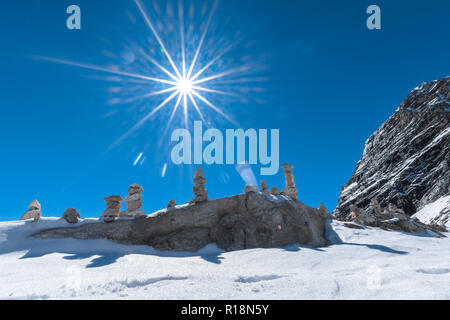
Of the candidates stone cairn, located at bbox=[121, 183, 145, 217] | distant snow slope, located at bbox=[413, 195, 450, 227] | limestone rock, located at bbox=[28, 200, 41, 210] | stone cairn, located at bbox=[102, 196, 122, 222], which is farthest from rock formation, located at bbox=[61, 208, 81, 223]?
distant snow slope, located at bbox=[413, 195, 450, 227]

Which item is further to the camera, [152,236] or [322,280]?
[152,236]

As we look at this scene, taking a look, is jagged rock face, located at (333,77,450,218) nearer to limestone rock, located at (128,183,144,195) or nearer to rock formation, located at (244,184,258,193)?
rock formation, located at (244,184,258,193)

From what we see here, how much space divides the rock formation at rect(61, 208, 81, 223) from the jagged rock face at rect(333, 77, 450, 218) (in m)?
58.6

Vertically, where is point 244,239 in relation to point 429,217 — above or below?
below

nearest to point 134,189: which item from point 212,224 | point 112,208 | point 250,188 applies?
point 112,208

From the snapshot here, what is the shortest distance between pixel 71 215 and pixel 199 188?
892cm

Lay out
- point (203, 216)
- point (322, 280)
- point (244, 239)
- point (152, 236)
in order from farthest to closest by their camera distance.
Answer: point (203, 216) < point (152, 236) < point (244, 239) < point (322, 280)

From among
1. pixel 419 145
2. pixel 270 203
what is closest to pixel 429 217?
pixel 419 145

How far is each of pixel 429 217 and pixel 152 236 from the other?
61.5m

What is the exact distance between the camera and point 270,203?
702 inches

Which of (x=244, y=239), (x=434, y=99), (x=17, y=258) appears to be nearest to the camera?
(x=17, y=258)

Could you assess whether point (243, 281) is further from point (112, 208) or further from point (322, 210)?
point (322, 210)
